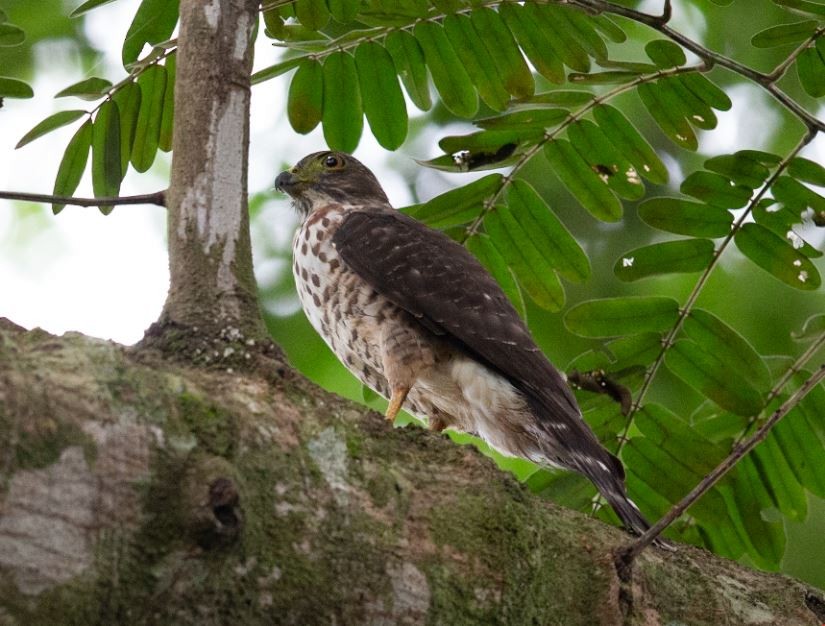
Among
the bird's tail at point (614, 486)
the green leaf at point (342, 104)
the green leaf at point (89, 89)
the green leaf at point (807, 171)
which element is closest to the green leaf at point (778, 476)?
the bird's tail at point (614, 486)

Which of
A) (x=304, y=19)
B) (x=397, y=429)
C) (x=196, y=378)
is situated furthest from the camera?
(x=304, y=19)

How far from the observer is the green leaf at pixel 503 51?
3.83 metres

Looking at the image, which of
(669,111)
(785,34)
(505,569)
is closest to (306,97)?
(669,111)

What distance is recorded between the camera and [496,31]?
3.85 metres

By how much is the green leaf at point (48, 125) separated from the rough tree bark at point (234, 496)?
0.92 meters

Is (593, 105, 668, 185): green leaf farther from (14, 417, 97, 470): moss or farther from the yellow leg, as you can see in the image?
(14, 417, 97, 470): moss

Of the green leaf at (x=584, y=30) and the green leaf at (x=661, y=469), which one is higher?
the green leaf at (x=584, y=30)

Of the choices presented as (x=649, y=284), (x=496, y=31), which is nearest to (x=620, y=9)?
(x=496, y=31)

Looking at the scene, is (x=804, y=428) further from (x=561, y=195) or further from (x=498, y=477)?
(x=561, y=195)

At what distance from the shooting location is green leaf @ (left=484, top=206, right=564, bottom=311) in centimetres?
407

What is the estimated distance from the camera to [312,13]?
11.9 feet

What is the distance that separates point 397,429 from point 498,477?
24cm

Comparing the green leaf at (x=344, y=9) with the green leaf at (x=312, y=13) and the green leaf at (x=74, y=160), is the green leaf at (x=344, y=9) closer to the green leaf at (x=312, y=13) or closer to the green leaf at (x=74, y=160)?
the green leaf at (x=312, y=13)

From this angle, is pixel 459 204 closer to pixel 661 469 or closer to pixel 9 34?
pixel 661 469
